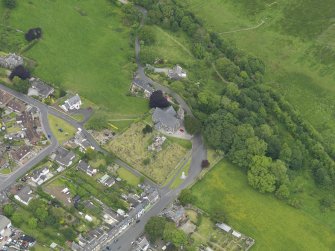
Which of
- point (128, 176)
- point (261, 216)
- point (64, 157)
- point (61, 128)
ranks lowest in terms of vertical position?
point (61, 128)

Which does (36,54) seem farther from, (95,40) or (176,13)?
(176,13)

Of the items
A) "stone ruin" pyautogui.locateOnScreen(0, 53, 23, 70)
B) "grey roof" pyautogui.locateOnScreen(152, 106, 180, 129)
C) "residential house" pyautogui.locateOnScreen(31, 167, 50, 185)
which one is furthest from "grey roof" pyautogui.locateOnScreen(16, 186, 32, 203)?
"stone ruin" pyautogui.locateOnScreen(0, 53, 23, 70)

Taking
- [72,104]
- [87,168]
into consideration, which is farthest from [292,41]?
[87,168]

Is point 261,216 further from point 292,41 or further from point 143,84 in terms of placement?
point 292,41

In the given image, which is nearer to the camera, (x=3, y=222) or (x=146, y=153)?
(x=3, y=222)

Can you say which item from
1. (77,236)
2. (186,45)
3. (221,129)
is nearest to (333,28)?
(186,45)

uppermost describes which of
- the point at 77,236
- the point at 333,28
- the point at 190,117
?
the point at 333,28
